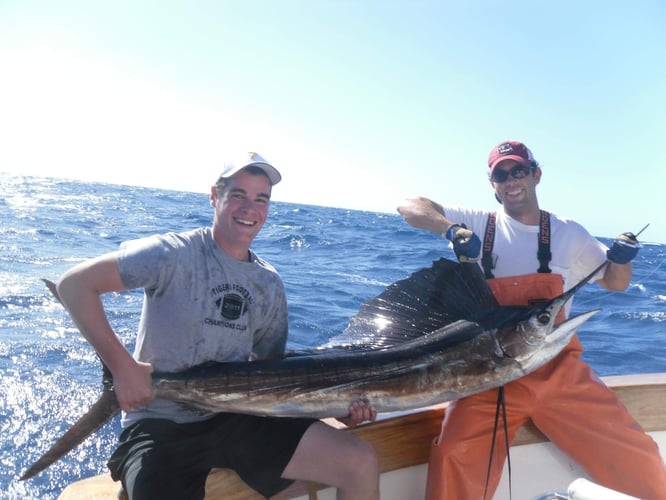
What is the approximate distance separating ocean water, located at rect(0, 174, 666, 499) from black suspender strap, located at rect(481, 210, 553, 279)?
1330 millimetres

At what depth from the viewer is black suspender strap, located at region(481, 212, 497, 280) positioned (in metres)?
2.37

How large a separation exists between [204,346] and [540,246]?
58.5 inches

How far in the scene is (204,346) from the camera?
1856 millimetres

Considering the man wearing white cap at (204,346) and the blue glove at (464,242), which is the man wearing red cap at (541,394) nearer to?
the blue glove at (464,242)

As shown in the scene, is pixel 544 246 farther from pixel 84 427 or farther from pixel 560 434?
pixel 84 427

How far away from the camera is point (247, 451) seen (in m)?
1.78

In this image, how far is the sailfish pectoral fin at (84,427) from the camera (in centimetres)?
158

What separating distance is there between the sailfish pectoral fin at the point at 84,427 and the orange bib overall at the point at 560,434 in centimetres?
117

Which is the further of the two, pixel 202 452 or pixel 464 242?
pixel 464 242

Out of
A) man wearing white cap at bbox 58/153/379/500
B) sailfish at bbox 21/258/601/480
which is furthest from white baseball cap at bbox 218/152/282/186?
sailfish at bbox 21/258/601/480

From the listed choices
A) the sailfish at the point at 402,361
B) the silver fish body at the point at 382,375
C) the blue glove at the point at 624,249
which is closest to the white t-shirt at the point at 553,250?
the blue glove at the point at 624,249

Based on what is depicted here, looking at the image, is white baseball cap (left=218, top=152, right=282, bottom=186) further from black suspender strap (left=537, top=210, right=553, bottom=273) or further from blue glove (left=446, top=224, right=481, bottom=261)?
black suspender strap (left=537, top=210, right=553, bottom=273)

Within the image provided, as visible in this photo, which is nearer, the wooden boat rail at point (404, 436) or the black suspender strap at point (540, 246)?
the wooden boat rail at point (404, 436)

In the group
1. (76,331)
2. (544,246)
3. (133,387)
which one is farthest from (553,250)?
(76,331)
